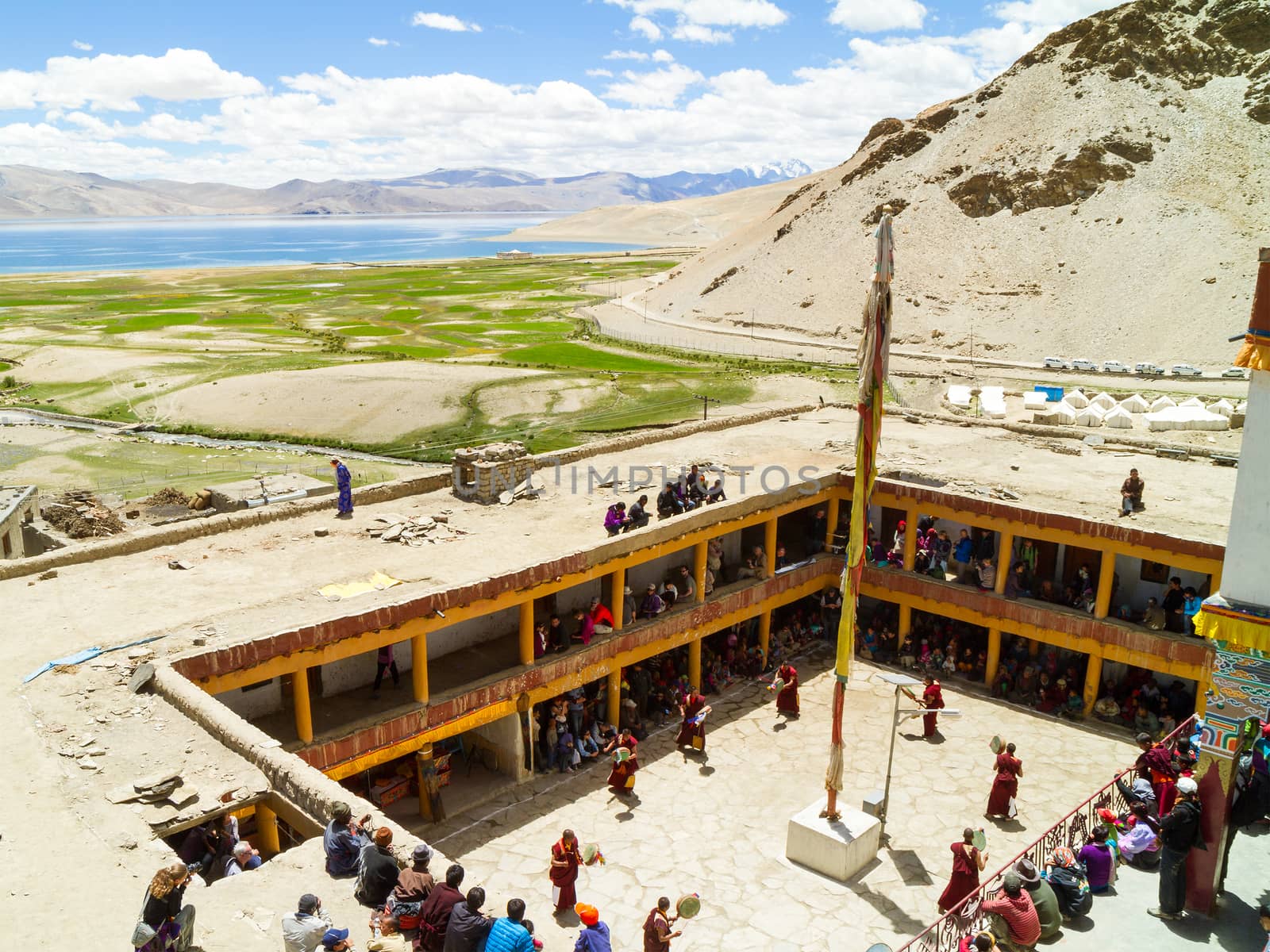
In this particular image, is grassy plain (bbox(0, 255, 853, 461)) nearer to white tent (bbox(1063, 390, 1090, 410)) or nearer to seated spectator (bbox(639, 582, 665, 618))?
white tent (bbox(1063, 390, 1090, 410))

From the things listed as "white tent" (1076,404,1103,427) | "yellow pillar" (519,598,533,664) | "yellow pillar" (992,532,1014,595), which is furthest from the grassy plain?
"yellow pillar" (519,598,533,664)

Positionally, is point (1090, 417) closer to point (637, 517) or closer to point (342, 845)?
point (637, 517)

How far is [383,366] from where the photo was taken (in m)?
59.6

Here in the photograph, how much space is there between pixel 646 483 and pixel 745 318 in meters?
66.4

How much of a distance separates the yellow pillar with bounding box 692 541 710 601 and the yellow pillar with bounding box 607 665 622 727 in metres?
2.48

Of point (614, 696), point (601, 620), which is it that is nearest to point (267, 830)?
point (601, 620)

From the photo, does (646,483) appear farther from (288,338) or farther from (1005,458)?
(288,338)

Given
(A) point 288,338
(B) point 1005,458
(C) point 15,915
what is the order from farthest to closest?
1. (A) point 288,338
2. (B) point 1005,458
3. (C) point 15,915

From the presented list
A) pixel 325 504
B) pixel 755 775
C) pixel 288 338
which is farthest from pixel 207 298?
pixel 755 775

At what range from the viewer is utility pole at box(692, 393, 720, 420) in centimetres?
4708

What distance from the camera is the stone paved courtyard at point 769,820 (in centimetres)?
1400

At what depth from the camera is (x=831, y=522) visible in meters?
24.7

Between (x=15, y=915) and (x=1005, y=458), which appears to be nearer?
(x=15, y=915)

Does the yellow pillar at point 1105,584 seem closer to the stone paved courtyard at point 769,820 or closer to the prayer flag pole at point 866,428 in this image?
the stone paved courtyard at point 769,820
